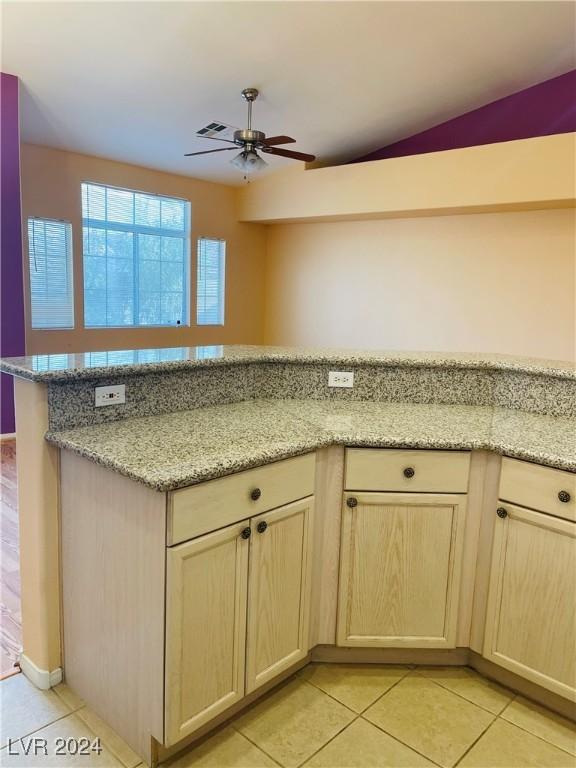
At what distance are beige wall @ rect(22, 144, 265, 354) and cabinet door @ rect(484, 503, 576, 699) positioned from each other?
16.1 feet

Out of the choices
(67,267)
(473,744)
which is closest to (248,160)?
(67,267)

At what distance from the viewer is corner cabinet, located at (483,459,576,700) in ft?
5.40

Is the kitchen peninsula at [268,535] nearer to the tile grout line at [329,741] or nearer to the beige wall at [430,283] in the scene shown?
the tile grout line at [329,741]

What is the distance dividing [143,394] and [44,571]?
644 mm

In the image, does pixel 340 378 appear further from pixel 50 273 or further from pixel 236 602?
pixel 50 273

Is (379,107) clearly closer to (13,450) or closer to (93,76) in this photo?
(93,76)

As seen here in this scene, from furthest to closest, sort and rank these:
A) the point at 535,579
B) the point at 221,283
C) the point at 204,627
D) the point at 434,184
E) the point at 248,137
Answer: the point at 221,283 → the point at 434,184 → the point at 248,137 → the point at 535,579 → the point at 204,627

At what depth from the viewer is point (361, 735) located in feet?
5.40

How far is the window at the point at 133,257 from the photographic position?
5.75 metres

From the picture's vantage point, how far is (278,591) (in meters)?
1.69

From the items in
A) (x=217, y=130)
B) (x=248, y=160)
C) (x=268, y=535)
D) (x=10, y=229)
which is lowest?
(x=268, y=535)

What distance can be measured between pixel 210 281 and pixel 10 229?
11.0 ft

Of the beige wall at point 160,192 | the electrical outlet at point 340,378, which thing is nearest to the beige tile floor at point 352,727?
the electrical outlet at point 340,378

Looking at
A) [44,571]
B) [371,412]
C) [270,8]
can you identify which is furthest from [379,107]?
[44,571]
